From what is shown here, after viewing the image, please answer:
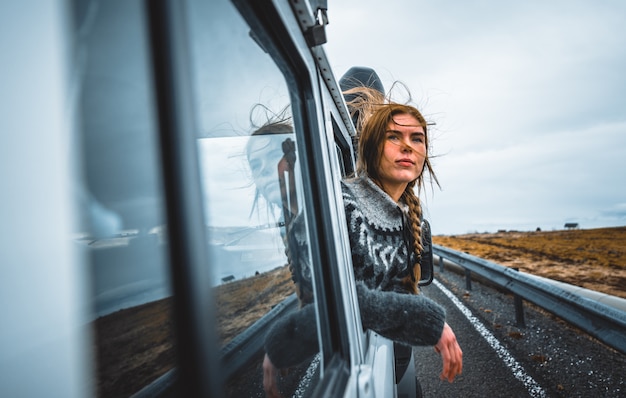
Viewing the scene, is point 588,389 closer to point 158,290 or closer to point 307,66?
point 307,66

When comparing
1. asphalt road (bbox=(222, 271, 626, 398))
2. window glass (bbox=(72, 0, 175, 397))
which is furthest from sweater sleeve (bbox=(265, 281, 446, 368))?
asphalt road (bbox=(222, 271, 626, 398))

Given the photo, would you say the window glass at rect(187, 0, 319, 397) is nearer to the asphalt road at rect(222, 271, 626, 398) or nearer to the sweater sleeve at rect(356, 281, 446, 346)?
the sweater sleeve at rect(356, 281, 446, 346)

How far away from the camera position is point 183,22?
1.67 feet

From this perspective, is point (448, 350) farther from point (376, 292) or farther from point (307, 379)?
point (307, 379)

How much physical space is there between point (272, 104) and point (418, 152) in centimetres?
119

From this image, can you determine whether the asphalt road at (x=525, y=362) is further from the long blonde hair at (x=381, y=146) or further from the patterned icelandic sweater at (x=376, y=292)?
the patterned icelandic sweater at (x=376, y=292)

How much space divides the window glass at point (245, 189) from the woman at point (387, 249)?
7cm

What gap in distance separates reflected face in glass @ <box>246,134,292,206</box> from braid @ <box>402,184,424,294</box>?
1168mm

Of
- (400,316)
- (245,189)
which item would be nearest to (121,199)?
(245,189)

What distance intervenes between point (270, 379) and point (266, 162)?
57 centimetres

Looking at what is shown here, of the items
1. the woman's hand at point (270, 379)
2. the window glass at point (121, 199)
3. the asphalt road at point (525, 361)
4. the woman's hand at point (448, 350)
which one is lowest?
the asphalt road at point (525, 361)

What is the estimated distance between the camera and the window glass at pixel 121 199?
1.27ft

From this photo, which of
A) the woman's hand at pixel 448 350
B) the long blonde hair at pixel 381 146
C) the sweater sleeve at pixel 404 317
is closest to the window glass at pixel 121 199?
the sweater sleeve at pixel 404 317

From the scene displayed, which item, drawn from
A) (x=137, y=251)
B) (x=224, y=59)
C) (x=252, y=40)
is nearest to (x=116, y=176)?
(x=137, y=251)
